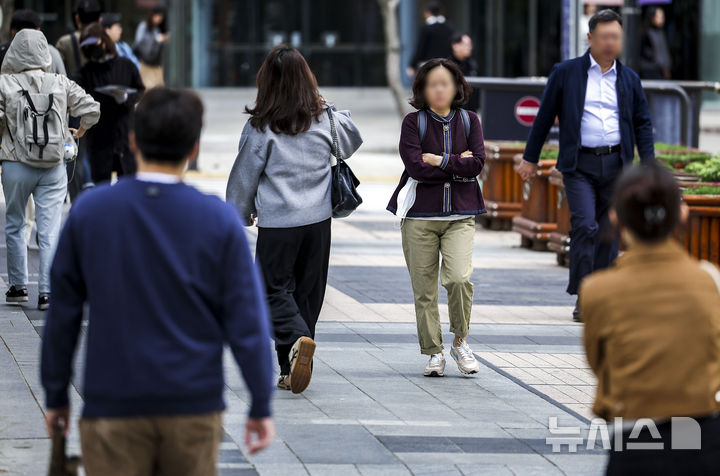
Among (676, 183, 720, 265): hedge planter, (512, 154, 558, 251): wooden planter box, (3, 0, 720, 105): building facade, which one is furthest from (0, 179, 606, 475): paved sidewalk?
(3, 0, 720, 105): building facade

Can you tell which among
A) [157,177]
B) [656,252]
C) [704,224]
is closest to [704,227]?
[704,224]

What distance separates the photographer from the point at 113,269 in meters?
3.34

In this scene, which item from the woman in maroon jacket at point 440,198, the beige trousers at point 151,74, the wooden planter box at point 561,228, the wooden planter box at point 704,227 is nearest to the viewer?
the woman in maroon jacket at point 440,198

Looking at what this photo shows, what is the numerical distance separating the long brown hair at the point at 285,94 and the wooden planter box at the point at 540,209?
5761 millimetres

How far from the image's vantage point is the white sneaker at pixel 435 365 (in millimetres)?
7180

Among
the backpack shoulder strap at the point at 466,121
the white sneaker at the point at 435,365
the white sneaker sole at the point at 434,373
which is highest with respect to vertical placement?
the backpack shoulder strap at the point at 466,121

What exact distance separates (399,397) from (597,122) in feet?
8.66

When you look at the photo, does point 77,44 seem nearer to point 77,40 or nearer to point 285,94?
point 77,40

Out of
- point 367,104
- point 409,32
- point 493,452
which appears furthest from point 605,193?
point 409,32

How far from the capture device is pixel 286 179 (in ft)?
21.9

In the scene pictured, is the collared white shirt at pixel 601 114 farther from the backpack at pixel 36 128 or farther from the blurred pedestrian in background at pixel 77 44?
the blurred pedestrian in background at pixel 77 44

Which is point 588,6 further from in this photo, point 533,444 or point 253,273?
point 253,273

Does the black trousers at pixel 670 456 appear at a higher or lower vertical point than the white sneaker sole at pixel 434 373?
higher

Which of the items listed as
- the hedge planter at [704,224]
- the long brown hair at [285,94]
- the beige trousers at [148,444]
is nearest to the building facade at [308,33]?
the hedge planter at [704,224]
